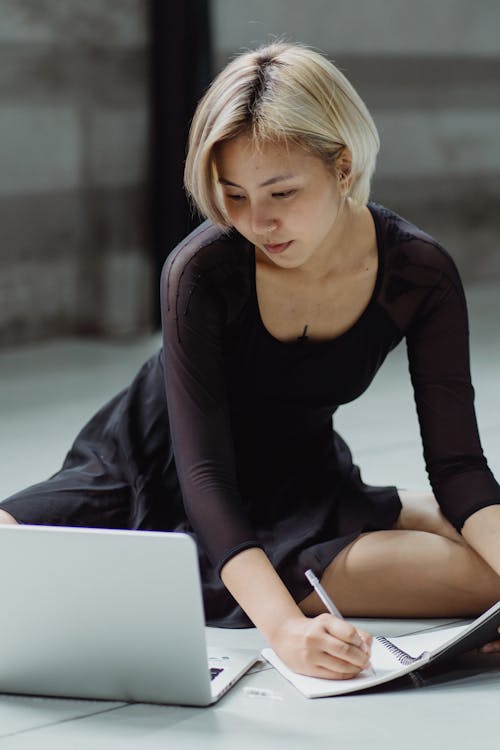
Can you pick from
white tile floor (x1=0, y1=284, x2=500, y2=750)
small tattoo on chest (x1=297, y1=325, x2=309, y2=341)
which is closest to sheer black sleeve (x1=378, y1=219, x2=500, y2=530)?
small tattoo on chest (x1=297, y1=325, x2=309, y2=341)

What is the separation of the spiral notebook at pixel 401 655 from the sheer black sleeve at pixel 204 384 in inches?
8.2

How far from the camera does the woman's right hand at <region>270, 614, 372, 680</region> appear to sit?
1874mm

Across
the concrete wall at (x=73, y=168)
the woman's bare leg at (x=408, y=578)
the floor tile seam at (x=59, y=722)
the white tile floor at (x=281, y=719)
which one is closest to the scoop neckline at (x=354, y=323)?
the woman's bare leg at (x=408, y=578)

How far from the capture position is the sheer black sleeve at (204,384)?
204 centimetres

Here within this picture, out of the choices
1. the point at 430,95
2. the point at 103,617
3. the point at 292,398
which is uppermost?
the point at 430,95

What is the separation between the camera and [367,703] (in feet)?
6.27

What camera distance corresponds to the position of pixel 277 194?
1971mm

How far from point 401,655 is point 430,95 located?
4925 millimetres

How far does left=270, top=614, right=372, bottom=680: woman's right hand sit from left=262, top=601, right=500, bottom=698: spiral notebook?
0.02 meters

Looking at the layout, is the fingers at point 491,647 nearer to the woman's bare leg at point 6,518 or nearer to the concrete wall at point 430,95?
the woman's bare leg at point 6,518

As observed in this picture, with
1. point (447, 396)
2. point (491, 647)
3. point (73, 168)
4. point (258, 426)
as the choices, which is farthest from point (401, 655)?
point (73, 168)

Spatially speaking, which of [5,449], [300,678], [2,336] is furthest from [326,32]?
[300,678]

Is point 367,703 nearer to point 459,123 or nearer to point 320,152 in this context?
point 320,152

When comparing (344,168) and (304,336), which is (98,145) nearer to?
(304,336)
